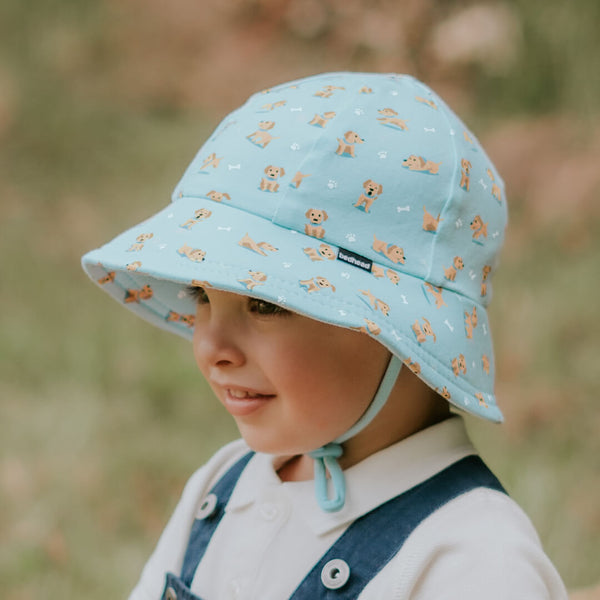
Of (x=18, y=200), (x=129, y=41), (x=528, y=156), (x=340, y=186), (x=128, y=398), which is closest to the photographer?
(x=340, y=186)

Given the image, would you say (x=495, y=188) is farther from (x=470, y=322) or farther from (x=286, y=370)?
(x=286, y=370)

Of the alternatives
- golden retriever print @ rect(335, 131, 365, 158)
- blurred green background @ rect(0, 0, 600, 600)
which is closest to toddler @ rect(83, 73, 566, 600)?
golden retriever print @ rect(335, 131, 365, 158)

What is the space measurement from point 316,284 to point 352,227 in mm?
90

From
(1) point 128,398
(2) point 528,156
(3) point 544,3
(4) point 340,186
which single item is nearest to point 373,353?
(4) point 340,186

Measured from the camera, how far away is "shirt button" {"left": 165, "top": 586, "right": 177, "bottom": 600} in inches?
43.3

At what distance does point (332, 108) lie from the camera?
100 cm

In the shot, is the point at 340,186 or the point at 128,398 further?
the point at 128,398

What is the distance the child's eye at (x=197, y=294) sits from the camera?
107 cm

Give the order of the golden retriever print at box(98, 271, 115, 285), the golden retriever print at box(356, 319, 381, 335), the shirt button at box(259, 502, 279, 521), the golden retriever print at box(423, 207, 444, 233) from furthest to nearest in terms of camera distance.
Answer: the golden retriever print at box(98, 271, 115, 285) < the shirt button at box(259, 502, 279, 521) < the golden retriever print at box(423, 207, 444, 233) < the golden retriever print at box(356, 319, 381, 335)

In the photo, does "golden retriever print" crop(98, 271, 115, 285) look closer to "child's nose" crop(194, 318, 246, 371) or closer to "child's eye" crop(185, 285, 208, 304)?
"child's eye" crop(185, 285, 208, 304)

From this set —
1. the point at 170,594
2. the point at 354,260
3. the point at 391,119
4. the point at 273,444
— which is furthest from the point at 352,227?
the point at 170,594

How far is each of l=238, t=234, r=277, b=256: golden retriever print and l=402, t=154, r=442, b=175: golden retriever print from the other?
175 mm

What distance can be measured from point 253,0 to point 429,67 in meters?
0.71

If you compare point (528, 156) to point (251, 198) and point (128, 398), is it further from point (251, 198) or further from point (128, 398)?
point (251, 198)
